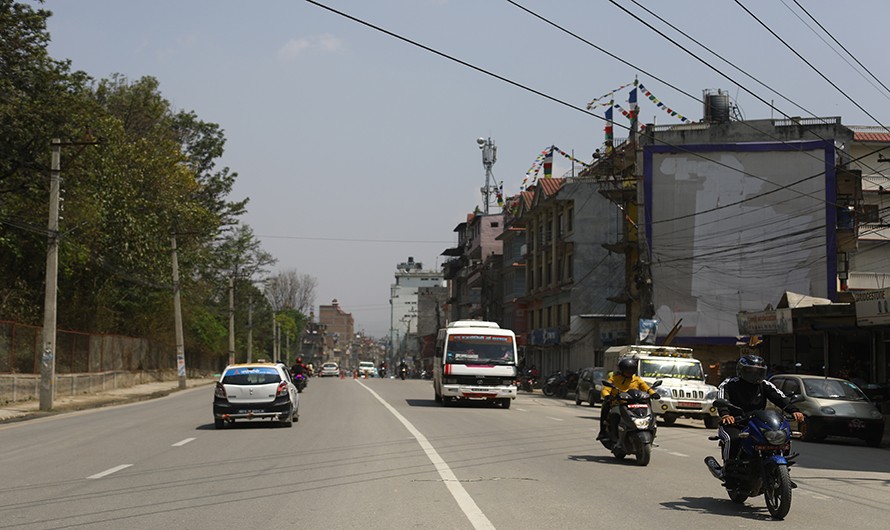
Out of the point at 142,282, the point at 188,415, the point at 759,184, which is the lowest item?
the point at 188,415

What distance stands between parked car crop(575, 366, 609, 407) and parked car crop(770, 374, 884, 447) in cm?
1400

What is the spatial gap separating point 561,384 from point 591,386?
12.3m

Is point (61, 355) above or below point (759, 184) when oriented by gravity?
below

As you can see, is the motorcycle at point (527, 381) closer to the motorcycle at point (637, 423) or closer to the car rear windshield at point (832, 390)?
the car rear windshield at point (832, 390)

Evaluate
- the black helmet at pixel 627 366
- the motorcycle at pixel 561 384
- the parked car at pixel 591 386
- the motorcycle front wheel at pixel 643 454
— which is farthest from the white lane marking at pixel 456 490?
the motorcycle at pixel 561 384

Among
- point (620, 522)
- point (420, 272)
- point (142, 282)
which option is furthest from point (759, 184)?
point (420, 272)

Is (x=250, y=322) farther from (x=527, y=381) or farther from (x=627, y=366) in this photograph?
(x=627, y=366)

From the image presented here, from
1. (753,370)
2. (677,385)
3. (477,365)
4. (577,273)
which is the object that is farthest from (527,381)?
(753,370)

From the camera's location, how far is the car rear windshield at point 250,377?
22.3m

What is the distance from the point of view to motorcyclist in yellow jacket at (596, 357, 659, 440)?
15.5 meters

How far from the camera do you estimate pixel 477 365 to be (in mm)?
33625

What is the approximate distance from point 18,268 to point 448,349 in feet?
67.3

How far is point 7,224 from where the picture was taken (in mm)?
36969

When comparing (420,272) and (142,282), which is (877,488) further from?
(420,272)
